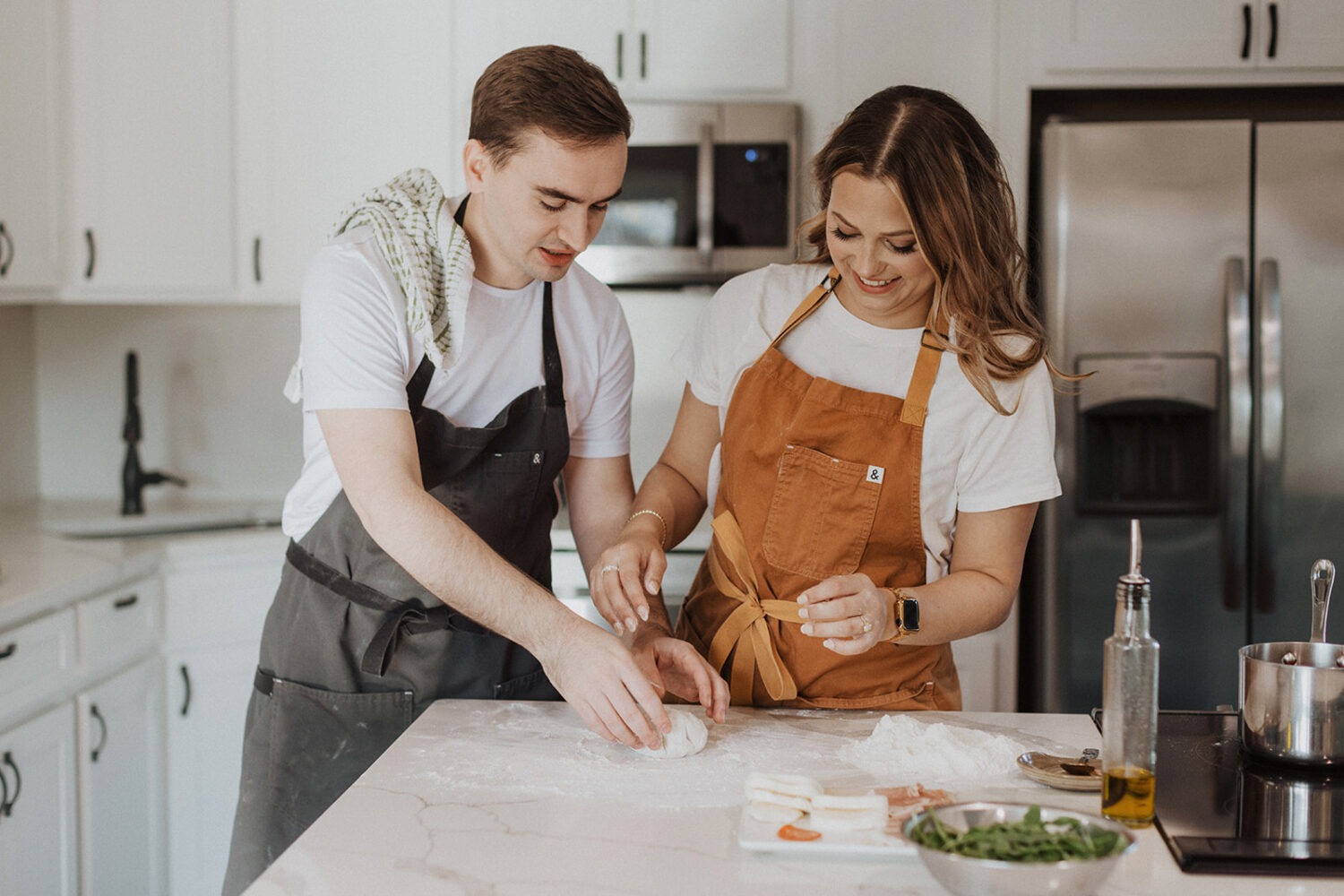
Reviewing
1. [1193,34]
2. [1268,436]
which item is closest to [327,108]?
[1193,34]

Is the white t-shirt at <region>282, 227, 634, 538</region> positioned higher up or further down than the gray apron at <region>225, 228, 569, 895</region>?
higher up

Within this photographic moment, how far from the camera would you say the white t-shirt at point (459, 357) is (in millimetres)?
1511

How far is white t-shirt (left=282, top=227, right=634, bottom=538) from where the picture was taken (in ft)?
4.96

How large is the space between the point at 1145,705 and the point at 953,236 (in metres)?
0.66

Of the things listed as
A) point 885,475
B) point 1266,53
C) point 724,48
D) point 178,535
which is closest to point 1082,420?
point 1266,53

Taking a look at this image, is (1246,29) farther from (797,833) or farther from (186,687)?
(186,687)

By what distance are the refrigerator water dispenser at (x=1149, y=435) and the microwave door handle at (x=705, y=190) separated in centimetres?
87

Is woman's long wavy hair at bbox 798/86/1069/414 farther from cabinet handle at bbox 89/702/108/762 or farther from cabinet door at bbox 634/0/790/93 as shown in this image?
cabinet handle at bbox 89/702/108/762

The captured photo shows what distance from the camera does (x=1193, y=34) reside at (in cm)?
291

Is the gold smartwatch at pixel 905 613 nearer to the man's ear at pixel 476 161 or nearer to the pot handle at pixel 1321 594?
the pot handle at pixel 1321 594

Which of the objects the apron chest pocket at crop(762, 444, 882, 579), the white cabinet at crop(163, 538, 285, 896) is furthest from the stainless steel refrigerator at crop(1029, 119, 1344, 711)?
the white cabinet at crop(163, 538, 285, 896)

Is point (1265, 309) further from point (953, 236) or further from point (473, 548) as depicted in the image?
point (473, 548)

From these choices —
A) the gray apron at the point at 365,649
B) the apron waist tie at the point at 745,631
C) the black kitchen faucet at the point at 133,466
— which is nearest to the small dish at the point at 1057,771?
the apron waist tie at the point at 745,631

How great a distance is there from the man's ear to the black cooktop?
40.7 inches
